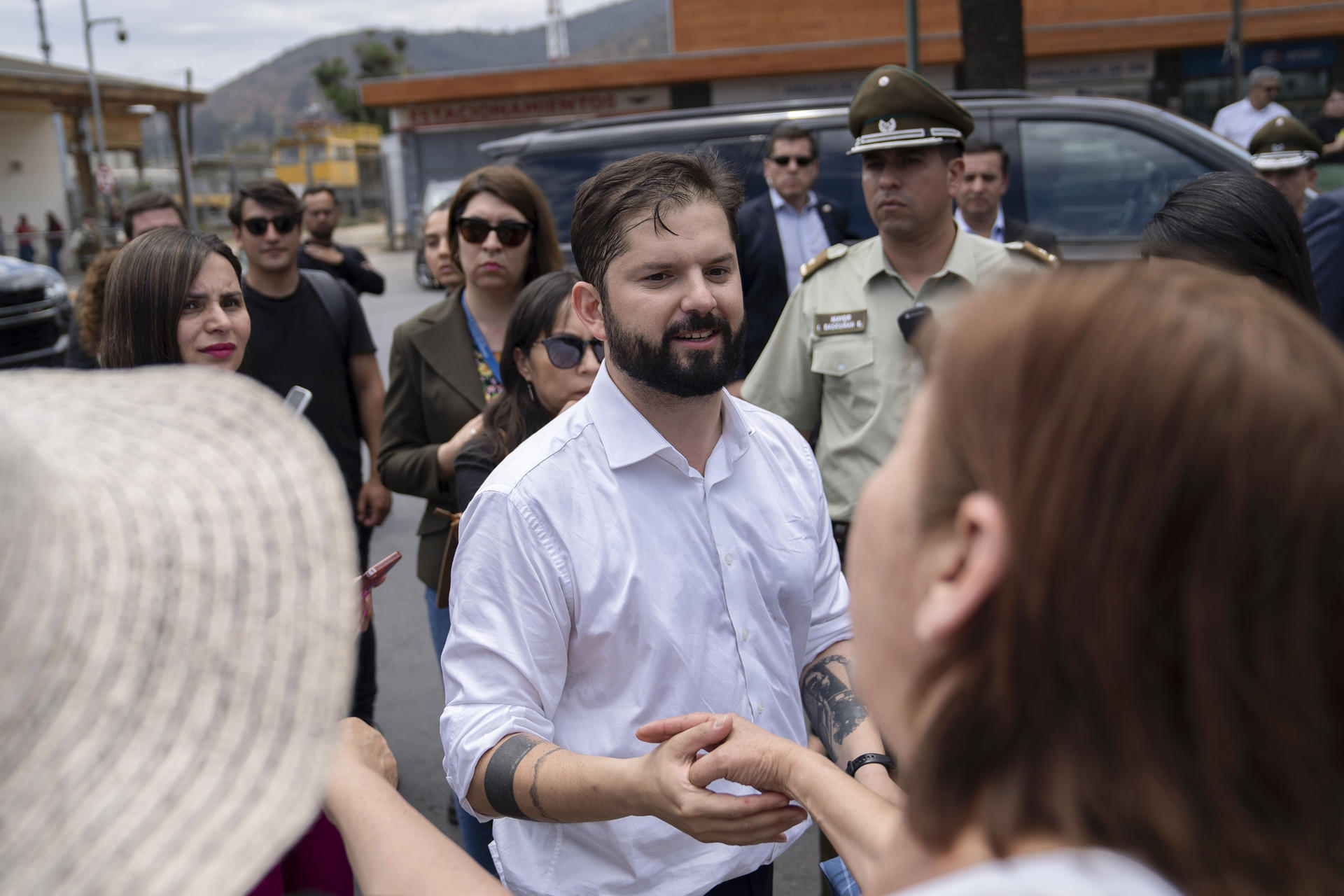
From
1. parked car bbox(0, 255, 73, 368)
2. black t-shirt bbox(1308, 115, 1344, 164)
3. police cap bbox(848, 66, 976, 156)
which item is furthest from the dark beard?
black t-shirt bbox(1308, 115, 1344, 164)

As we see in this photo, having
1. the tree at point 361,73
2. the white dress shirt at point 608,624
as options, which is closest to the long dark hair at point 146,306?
the white dress shirt at point 608,624

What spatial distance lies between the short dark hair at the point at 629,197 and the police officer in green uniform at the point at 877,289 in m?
1.31

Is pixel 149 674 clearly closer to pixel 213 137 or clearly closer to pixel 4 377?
pixel 4 377

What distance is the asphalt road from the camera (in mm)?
3557

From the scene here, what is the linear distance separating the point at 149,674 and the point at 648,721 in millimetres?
1141

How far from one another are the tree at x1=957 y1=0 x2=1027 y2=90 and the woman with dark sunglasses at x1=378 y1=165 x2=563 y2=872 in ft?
24.7

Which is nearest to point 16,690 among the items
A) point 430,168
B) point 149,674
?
point 149,674

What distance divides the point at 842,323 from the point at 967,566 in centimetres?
278

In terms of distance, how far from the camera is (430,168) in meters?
28.1

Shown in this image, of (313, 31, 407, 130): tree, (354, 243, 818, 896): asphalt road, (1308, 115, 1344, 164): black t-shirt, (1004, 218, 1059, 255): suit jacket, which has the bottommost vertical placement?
(354, 243, 818, 896): asphalt road

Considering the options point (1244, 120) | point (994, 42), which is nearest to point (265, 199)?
point (994, 42)

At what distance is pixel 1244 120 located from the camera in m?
11.0

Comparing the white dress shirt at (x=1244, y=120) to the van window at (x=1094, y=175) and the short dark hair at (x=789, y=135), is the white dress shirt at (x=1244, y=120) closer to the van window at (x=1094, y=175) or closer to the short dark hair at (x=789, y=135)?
the van window at (x=1094, y=175)

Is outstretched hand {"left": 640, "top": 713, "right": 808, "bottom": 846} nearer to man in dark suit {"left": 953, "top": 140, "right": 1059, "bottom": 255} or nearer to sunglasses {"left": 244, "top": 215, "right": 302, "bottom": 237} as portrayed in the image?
sunglasses {"left": 244, "top": 215, "right": 302, "bottom": 237}
